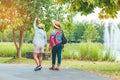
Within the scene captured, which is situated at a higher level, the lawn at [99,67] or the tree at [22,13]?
the tree at [22,13]

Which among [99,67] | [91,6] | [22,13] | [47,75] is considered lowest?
[99,67]

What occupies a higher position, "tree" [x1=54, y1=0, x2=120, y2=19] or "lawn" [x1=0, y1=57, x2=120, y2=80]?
"tree" [x1=54, y1=0, x2=120, y2=19]

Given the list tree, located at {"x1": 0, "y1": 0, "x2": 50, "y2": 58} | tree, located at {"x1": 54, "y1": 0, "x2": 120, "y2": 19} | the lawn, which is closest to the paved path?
the lawn

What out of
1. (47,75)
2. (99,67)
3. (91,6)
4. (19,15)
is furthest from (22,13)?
(47,75)

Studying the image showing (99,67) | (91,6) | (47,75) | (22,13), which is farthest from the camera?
(22,13)

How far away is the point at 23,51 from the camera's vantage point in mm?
32188

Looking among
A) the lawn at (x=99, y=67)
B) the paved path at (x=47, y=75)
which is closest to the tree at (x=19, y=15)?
the lawn at (x=99, y=67)

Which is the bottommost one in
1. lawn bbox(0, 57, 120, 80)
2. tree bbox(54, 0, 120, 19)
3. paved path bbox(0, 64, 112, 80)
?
lawn bbox(0, 57, 120, 80)

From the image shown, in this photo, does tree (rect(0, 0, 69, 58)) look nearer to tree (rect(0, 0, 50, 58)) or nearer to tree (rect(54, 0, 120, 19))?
tree (rect(0, 0, 50, 58))

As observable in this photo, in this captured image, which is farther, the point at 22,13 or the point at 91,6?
the point at 22,13

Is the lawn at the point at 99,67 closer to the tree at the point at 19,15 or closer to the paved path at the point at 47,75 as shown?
the paved path at the point at 47,75

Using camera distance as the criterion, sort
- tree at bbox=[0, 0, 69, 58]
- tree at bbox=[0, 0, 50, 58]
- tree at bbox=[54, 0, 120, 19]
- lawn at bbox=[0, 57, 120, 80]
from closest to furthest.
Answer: lawn at bbox=[0, 57, 120, 80], tree at bbox=[54, 0, 120, 19], tree at bbox=[0, 0, 50, 58], tree at bbox=[0, 0, 69, 58]

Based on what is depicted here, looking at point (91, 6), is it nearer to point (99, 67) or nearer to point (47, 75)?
point (99, 67)

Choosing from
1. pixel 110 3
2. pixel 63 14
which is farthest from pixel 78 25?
pixel 110 3
